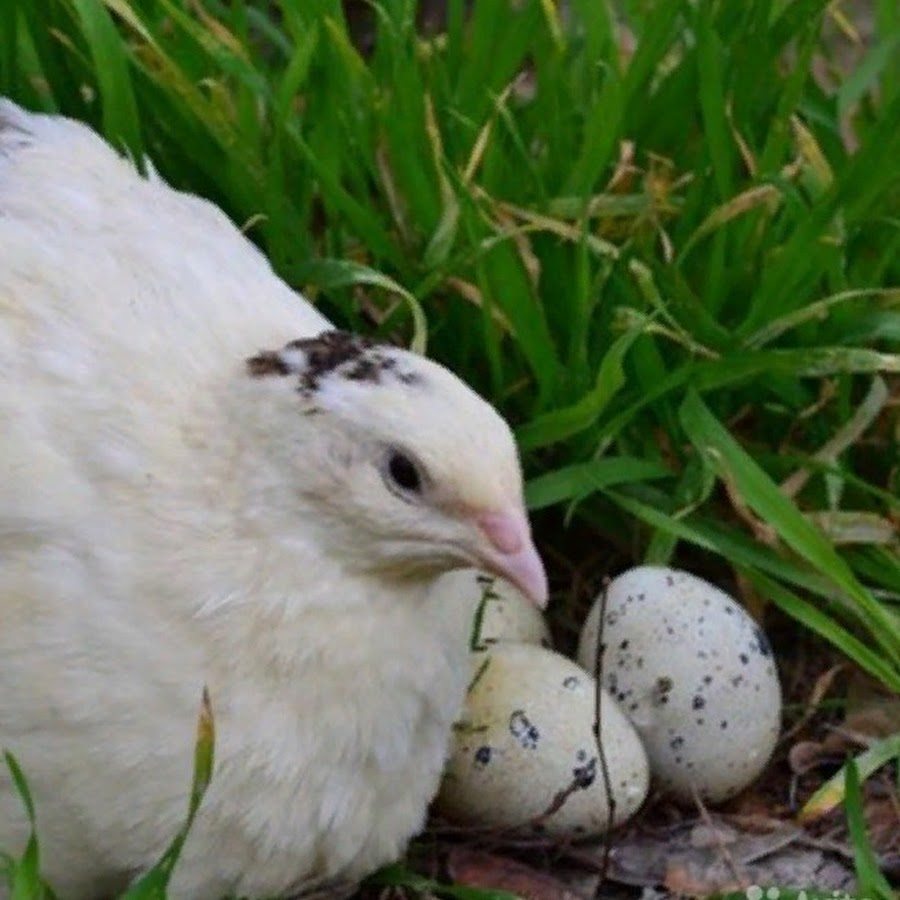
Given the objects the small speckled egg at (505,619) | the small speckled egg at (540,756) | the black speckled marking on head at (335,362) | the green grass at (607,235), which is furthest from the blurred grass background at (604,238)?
the black speckled marking on head at (335,362)

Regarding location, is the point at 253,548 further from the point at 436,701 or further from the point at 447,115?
the point at 447,115

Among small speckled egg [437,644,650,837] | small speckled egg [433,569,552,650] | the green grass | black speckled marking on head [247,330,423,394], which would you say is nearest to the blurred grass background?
the green grass

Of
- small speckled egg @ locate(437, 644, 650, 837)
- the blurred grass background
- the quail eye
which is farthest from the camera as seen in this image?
the blurred grass background

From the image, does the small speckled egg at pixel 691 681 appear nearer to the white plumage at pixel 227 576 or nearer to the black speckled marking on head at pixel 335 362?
the white plumage at pixel 227 576

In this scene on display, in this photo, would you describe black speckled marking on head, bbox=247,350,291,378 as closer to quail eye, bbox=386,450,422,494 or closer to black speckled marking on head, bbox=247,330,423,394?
black speckled marking on head, bbox=247,330,423,394

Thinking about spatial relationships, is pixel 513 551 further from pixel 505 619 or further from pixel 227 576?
pixel 505 619

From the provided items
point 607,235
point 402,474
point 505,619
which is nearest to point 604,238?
point 607,235

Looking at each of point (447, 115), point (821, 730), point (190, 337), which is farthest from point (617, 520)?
point (190, 337)
